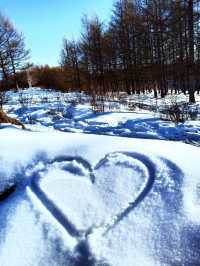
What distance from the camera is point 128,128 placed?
19.9 ft

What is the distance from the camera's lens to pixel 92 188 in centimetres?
207

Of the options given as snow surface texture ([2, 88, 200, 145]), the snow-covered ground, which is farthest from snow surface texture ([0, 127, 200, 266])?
snow surface texture ([2, 88, 200, 145])

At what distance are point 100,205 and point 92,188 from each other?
0.20 m

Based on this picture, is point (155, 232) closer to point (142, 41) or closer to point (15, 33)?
point (142, 41)

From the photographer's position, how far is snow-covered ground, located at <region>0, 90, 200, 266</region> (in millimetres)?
1594

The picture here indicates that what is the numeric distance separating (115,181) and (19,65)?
26340 mm

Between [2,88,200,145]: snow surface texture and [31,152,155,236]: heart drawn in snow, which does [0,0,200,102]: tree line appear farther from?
[31,152,155,236]: heart drawn in snow

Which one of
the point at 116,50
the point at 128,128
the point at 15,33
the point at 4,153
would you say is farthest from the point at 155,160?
the point at 15,33

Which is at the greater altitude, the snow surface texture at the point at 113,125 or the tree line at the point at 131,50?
the tree line at the point at 131,50

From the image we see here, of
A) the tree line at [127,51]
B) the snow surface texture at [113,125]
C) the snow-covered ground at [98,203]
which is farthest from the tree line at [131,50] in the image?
the snow-covered ground at [98,203]

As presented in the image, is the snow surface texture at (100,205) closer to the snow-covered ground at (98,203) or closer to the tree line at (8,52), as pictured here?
the snow-covered ground at (98,203)

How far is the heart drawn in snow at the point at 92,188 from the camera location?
1829 millimetres

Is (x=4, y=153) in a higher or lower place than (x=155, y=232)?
higher

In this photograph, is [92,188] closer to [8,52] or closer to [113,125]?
[113,125]
